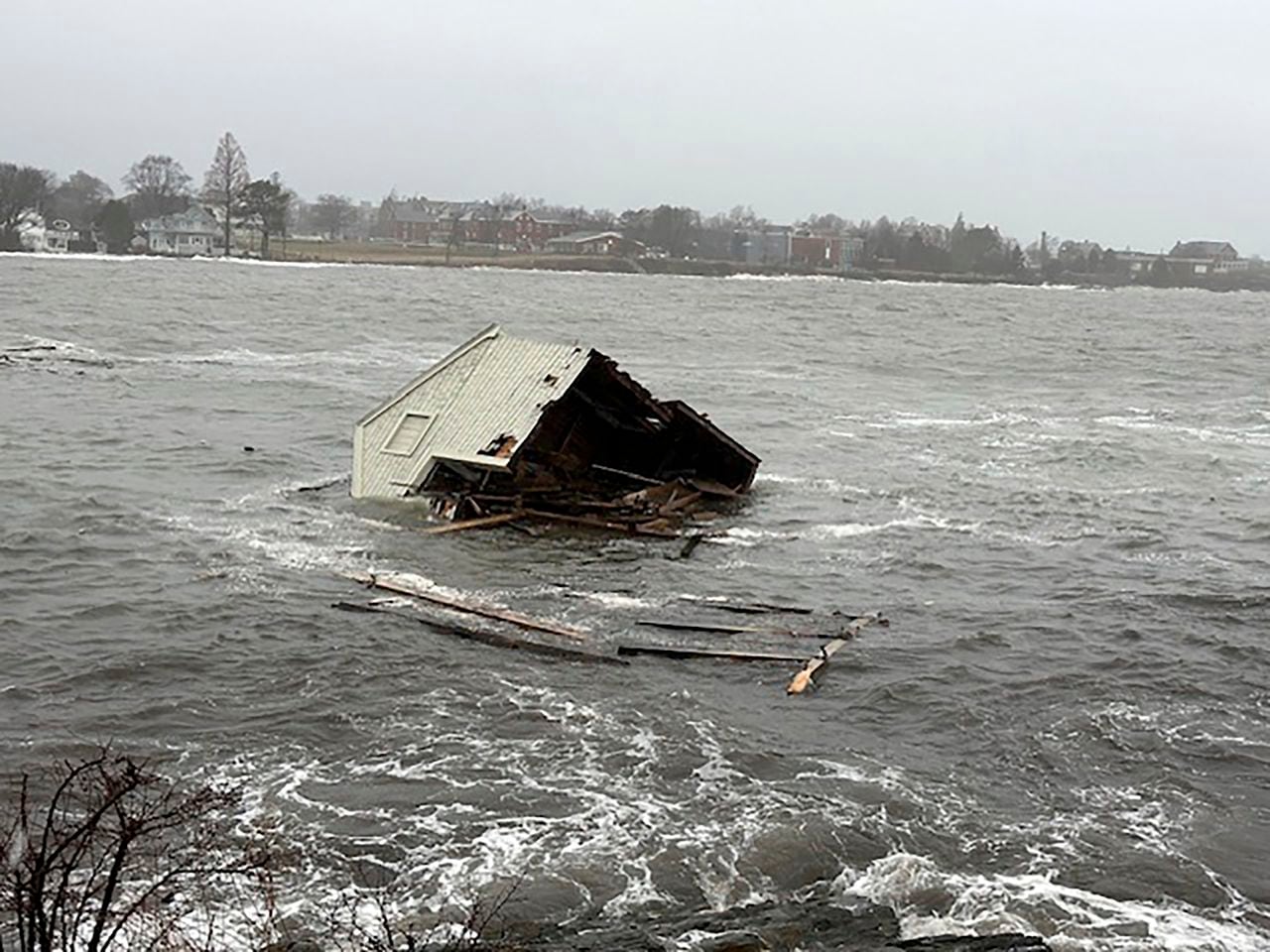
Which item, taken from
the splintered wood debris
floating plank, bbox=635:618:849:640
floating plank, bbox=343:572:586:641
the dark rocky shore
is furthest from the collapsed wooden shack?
the dark rocky shore

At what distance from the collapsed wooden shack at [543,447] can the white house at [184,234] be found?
142m

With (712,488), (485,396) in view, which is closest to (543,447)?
(485,396)

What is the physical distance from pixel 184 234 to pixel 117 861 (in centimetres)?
16617

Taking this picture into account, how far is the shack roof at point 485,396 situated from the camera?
2230 centimetres

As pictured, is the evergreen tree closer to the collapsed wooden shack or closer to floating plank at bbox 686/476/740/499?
the collapsed wooden shack

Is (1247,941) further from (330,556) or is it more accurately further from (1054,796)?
(330,556)

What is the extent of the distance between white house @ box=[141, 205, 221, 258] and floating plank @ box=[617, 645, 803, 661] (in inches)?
5975

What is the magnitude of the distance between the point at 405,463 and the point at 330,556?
363 cm

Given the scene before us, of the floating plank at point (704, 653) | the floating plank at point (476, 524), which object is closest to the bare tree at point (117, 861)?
the floating plank at point (704, 653)

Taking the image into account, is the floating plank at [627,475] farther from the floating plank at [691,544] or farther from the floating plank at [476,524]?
the floating plank at [476,524]

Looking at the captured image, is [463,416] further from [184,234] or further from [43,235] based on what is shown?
[184,234]

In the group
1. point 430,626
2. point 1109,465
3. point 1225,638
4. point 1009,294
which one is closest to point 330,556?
point 430,626

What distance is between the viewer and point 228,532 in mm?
21297

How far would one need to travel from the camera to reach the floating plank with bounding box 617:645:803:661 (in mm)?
15695
